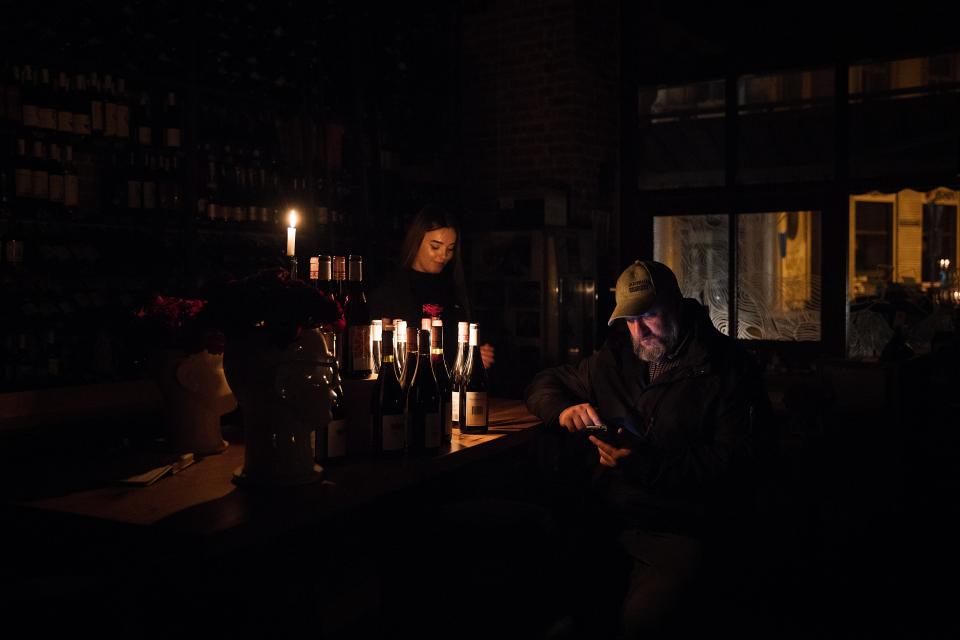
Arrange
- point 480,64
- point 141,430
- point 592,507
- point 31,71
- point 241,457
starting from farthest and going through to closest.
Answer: point 480,64 → point 31,71 → point 141,430 → point 592,507 → point 241,457

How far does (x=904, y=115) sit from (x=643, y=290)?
143 inches

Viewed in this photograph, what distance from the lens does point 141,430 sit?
3.23 metres

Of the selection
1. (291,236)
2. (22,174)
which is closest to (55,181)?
(22,174)

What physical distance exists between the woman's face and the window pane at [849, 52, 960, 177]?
9.90ft

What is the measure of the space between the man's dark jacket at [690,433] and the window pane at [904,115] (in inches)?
135

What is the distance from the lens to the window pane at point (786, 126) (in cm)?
570

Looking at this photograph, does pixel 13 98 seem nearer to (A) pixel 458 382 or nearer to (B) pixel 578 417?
(A) pixel 458 382

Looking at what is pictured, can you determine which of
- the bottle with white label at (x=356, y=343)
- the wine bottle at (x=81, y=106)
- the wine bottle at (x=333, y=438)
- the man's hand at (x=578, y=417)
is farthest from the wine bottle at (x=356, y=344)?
the wine bottle at (x=81, y=106)

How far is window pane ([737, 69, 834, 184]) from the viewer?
5695mm

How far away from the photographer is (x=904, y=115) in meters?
5.40

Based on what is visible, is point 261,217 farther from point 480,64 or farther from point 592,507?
point 592,507

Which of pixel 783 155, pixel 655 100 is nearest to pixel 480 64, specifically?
pixel 655 100

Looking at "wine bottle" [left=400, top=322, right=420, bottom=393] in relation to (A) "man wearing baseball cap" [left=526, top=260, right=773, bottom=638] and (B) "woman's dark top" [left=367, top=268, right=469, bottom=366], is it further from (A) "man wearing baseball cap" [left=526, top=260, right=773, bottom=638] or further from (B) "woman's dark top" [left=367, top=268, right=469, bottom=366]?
(B) "woman's dark top" [left=367, top=268, right=469, bottom=366]

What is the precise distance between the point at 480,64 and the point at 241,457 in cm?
526
